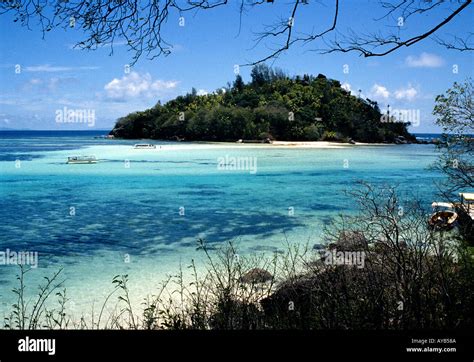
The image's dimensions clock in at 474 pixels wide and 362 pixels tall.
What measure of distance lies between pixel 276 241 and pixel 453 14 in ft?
25.5

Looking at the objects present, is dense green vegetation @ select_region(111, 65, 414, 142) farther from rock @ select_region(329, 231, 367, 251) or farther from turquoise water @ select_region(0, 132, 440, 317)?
rock @ select_region(329, 231, 367, 251)

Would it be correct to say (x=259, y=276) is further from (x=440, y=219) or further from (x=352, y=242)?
(x=440, y=219)

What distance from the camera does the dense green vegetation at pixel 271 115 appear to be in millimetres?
39250

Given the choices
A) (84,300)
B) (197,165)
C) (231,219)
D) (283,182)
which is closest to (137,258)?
(84,300)

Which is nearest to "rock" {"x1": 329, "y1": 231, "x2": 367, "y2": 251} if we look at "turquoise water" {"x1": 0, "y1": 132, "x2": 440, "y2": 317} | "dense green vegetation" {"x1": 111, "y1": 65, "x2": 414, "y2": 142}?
"turquoise water" {"x1": 0, "y1": 132, "x2": 440, "y2": 317}

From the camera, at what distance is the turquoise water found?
8195mm

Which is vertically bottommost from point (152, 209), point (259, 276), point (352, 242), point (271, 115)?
point (152, 209)

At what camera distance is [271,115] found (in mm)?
39062

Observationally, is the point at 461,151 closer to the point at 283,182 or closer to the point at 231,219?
the point at 231,219

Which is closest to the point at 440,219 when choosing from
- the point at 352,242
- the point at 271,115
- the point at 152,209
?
the point at 352,242

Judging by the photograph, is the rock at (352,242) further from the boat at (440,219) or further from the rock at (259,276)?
the rock at (259,276)

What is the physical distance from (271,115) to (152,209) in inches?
1025

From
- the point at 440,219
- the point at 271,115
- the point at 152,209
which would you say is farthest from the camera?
the point at 271,115

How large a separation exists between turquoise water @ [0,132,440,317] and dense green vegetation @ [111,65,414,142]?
39.8 feet
